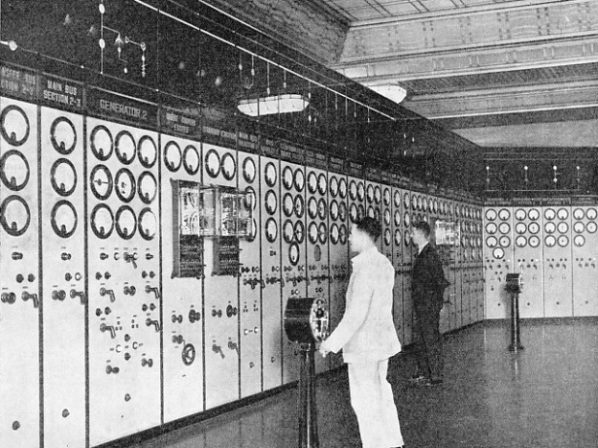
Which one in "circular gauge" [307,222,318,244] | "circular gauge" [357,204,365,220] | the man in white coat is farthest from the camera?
"circular gauge" [357,204,365,220]

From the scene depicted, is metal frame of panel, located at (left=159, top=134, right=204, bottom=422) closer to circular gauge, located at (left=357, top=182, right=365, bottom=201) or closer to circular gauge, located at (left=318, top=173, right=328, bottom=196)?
circular gauge, located at (left=318, top=173, right=328, bottom=196)

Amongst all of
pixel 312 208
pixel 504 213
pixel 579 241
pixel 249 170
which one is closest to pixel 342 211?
pixel 312 208

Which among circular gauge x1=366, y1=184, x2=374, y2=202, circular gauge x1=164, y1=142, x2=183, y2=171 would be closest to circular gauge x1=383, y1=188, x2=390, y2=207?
circular gauge x1=366, y1=184, x2=374, y2=202

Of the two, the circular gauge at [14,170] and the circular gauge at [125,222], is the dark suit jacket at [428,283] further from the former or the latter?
the circular gauge at [14,170]

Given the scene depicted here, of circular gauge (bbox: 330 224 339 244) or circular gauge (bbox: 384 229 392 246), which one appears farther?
circular gauge (bbox: 384 229 392 246)

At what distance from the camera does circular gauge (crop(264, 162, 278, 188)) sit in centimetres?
660

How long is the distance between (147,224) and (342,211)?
346cm

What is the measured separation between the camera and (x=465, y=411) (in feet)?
19.2

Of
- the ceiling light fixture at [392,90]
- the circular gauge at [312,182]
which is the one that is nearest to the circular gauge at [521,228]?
the ceiling light fixture at [392,90]

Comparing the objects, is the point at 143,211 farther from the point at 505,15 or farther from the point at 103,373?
the point at 505,15

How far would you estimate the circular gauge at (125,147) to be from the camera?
4.79m

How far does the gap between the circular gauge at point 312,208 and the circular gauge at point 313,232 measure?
88 mm

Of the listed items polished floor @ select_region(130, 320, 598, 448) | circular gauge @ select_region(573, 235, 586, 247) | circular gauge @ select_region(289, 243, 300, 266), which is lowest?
polished floor @ select_region(130, 320, 598, 448)

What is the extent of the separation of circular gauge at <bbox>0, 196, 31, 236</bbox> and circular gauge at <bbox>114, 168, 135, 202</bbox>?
775 millimetres
